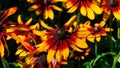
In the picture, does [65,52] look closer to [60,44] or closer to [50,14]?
[60,44]

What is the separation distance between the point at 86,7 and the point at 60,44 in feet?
0.56

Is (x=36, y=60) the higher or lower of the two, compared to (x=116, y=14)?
lower

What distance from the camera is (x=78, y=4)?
4.42 ft

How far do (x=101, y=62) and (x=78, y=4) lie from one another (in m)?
0.30

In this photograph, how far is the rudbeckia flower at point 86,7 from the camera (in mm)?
1278

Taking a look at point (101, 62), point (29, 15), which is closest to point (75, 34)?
point (101, 62)

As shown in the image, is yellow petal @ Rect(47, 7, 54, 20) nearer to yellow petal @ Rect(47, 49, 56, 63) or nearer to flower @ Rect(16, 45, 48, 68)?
flower @ Rect(16, 45, 48, 68)

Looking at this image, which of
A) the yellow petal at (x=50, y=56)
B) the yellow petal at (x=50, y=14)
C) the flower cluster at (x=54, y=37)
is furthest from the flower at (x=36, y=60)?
the yellow petal at (x=50, y=14)

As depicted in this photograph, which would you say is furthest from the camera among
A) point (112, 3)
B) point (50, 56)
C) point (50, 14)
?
point (50, 14)

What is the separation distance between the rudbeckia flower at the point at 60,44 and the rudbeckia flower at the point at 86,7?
83 mm

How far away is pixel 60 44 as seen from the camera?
1.21 meters

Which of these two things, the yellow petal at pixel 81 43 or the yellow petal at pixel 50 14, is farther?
the yellow petal at pixel 50 14

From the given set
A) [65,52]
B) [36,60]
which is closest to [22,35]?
[36,60]

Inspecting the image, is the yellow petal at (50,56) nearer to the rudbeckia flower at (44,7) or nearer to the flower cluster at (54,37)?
the flower cluster at (54,37)
